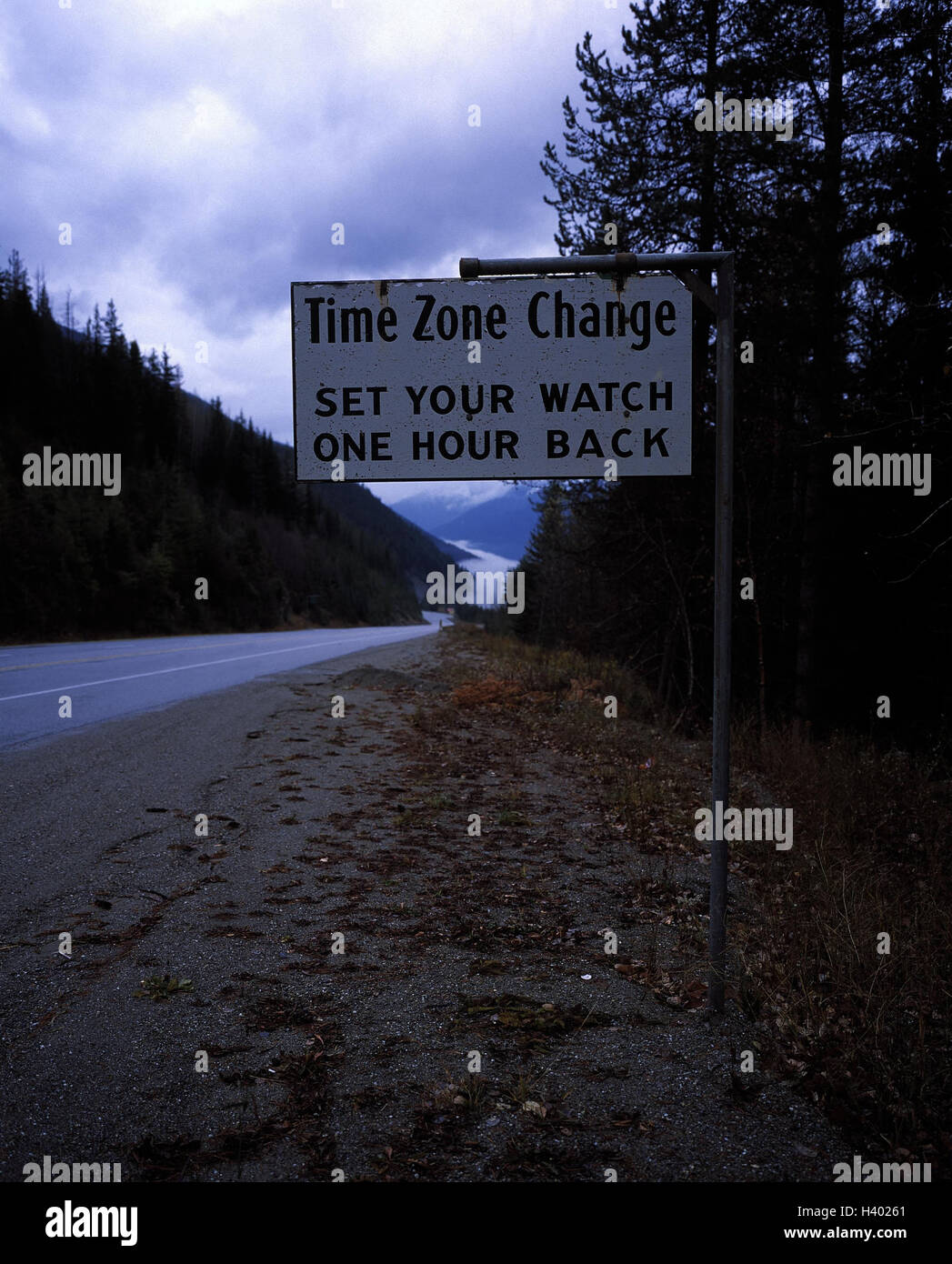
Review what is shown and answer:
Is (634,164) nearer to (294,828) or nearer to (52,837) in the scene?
(294,828)

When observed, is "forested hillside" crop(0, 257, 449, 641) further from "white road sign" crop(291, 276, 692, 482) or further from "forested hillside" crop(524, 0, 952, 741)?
"forested hillside" crop(524, 0, 952, 741)

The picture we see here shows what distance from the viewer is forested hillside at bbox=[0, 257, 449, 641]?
1382 inches

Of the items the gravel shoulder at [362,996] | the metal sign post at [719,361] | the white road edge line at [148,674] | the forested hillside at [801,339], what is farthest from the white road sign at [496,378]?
the white road edge line at [148,674]

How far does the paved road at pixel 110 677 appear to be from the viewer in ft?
33.2

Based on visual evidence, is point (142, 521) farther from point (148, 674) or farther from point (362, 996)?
point (362, 996)

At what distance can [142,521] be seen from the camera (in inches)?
1922

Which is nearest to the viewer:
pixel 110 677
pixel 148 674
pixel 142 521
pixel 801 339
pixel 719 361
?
pixel 719 361

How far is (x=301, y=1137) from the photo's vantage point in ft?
8.31

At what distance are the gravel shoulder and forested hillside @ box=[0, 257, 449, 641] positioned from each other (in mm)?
2387

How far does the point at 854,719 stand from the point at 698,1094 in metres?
11.7

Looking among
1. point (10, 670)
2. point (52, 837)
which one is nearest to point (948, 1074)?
point (52, 837)

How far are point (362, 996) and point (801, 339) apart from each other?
10680 millimetres

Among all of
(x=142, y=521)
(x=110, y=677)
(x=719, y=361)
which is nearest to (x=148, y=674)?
(x=110, y=677)

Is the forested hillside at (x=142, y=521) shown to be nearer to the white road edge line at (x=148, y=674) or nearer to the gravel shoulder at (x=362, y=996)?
the gravel shoulder at (x=362, y=996)
